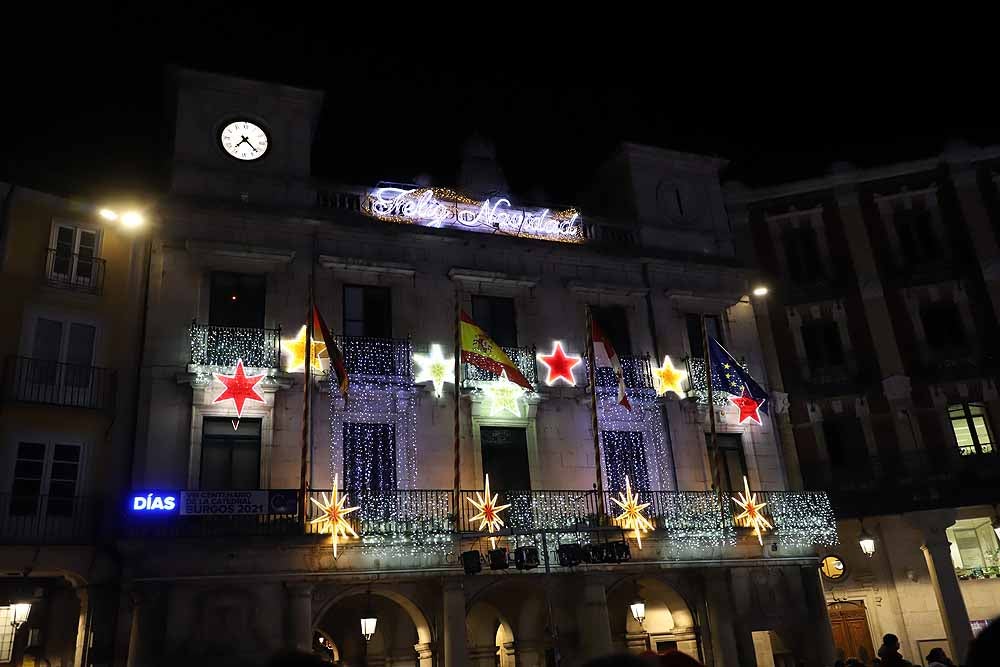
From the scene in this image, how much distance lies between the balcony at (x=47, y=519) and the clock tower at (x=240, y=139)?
8222 mm

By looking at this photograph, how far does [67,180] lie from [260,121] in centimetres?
523

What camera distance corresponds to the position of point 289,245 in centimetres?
2203

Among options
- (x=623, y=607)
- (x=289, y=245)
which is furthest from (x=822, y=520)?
(x=289, y=245)

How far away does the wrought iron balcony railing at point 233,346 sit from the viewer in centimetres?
1989

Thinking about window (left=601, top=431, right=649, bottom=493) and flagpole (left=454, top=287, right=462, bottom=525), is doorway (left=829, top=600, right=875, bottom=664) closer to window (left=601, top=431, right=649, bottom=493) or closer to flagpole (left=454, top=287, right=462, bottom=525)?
window (left=601, top=431, right=649, bottom=493)

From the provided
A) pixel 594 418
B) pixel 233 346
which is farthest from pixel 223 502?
pixel 594 418

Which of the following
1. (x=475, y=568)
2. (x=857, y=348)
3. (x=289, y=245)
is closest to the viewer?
(x=475, y=568)

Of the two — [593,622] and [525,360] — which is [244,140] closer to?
[525,360]

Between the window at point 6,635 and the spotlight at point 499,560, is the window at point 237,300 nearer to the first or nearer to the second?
the spotlight at point 499,560

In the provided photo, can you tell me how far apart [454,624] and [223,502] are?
6.15 metres

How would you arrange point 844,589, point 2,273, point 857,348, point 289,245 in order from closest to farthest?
1. point 2,273
2. point 289,245
3. point 844,589
4. point 857,348

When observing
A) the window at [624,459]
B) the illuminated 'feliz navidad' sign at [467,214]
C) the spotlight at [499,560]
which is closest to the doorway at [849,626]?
the window at [624,459]

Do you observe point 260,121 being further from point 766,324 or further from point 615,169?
point 766,324

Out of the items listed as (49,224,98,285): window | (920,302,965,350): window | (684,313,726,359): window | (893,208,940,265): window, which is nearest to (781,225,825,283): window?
(893,208,940,265): window
